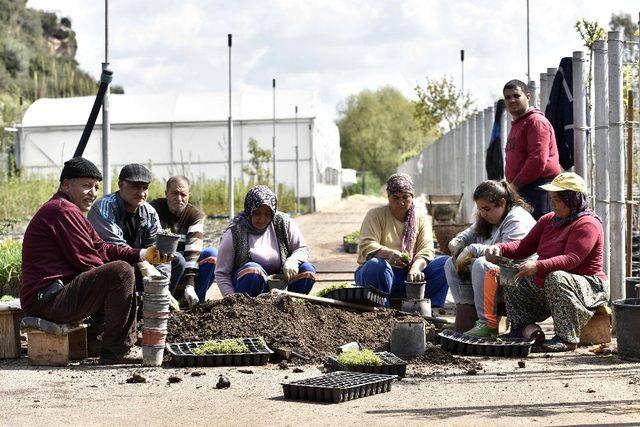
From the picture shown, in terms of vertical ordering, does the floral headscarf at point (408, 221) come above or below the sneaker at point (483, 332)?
above

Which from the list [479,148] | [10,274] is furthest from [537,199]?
[479,148]

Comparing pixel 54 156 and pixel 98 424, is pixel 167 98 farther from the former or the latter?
pixel 98 424

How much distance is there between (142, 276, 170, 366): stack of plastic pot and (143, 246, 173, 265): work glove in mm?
293

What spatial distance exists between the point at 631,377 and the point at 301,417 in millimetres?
2298

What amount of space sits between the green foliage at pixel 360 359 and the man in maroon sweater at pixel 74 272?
5.45 feet

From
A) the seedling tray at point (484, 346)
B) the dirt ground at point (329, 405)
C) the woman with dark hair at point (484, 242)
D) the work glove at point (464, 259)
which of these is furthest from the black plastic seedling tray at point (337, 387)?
the work glove at point (464, 259)

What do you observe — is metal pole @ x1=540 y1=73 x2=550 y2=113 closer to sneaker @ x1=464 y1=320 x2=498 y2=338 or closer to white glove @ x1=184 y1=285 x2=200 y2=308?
sneaker @ x1=464 y1=320 x2=498 y2=338

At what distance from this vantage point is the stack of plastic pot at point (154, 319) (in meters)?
7.52

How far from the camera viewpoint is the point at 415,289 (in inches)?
356

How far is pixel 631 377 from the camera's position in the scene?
6.74 meters

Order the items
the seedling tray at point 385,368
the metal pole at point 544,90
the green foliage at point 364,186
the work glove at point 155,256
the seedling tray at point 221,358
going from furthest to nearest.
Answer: the green foliage at point 364,186
the metal pole at point 544,90
the work glove at point 155,256
the seedling tray at point 221,358
the seedling tray at point 385,368

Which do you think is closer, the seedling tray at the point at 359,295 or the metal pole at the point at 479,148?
the seedling tray at the point at 359,295

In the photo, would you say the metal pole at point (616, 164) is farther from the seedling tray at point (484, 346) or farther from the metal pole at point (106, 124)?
the metal pole at point (106, 124)

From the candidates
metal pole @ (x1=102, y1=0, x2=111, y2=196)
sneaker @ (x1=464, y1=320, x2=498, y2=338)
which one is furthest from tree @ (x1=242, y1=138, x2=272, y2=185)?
sneaker @ (x1=464, y1=320, x2=498, y2=338)
